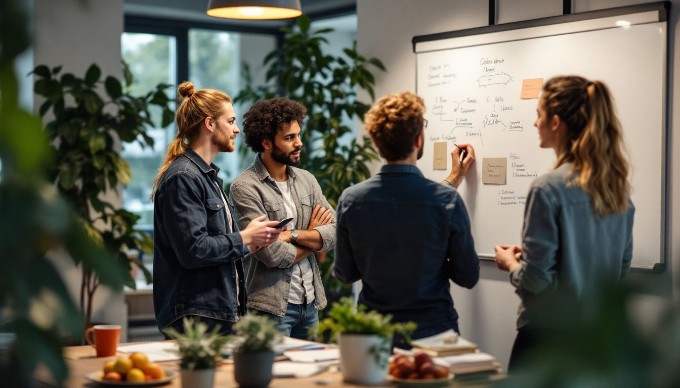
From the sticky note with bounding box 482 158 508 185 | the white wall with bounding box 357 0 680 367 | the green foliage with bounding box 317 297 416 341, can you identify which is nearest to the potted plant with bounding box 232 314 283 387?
the green foliage with bounding box 317 297 416 341

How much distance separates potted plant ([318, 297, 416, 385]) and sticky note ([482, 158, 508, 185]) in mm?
2476

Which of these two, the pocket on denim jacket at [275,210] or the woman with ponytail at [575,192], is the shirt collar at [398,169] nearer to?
the woman with ponytail at [575,192]

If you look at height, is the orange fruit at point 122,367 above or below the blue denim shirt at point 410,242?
below

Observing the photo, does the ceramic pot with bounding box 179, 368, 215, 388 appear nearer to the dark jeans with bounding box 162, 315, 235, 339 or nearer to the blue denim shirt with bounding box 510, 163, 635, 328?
Answer: the blue denim shirt with bounding box 510, 163, 635, 328

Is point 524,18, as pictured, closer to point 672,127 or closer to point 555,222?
point 672,127

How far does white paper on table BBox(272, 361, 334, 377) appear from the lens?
224 centimetres

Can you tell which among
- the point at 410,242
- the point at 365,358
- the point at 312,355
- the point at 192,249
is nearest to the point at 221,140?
the point at 192,249

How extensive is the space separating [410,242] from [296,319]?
106cm

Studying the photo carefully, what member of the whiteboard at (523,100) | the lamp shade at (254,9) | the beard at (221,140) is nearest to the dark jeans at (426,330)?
the beard at (221,140)

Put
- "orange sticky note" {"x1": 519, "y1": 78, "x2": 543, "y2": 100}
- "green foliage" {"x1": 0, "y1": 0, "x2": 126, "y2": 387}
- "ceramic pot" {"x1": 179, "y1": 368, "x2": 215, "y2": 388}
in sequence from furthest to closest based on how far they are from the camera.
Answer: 1. "orange sticky note" {"x1": 519, "y1": 78, "x2": 543, "y2": 100}
2. "ceramic pot" {"x1": 179, "y1": 368, "x2": 215, "y2": 388}
3. "green foliage" {"x1": 0, "y1": 0, "x2": 126, "y2": 387}

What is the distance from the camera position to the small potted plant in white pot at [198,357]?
6.58ft

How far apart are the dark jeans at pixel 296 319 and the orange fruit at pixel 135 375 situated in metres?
1.30

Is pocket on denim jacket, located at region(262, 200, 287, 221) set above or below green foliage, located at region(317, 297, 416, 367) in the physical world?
above

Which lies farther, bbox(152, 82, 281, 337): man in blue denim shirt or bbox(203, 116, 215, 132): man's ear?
bbox(203, 116, 215, 132): man's ear
